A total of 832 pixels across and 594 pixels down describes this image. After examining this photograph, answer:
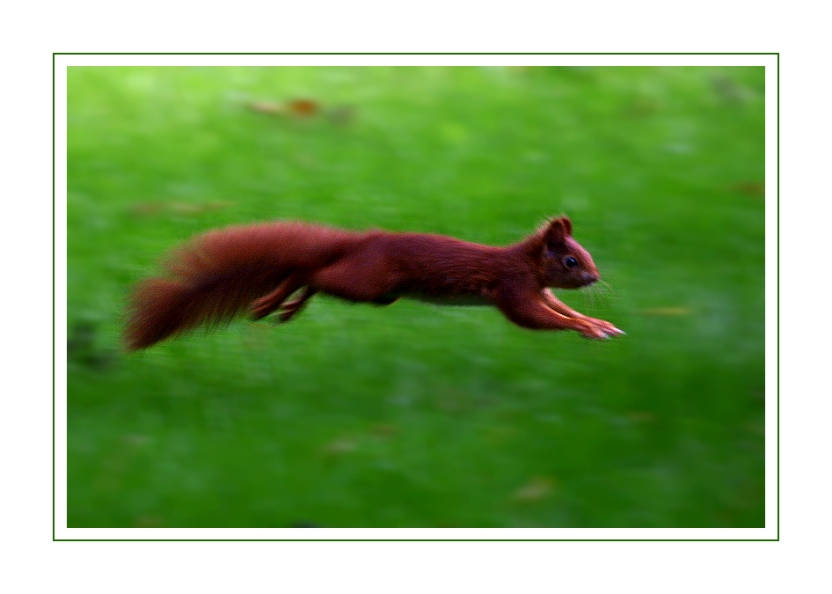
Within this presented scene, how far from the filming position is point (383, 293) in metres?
2.97

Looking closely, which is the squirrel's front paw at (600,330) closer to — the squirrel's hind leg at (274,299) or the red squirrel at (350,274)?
the red squirrel at (350,274)

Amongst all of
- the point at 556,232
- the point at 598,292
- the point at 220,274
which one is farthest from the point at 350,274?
the point at 598,292

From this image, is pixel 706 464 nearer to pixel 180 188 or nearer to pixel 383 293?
pixel 383 293

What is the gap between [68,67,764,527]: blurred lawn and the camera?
3568 millimetres

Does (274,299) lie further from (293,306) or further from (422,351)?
(422,351)

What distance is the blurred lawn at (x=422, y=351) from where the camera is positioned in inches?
140

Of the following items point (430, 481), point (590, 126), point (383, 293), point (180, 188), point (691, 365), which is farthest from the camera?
point (590, 126)

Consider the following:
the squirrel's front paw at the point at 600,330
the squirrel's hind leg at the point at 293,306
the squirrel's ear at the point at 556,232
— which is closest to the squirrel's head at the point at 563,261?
the squirrel's ear at the point at 556,232

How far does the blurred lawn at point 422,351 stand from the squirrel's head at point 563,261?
6.1 inches

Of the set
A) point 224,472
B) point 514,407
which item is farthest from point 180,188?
point 514,407

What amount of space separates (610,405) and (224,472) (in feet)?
4.18

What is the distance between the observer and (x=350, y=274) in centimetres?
296

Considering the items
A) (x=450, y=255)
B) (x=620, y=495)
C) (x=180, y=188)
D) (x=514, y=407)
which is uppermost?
(x=180, y=188)

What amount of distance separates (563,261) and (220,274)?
3.03 feet
